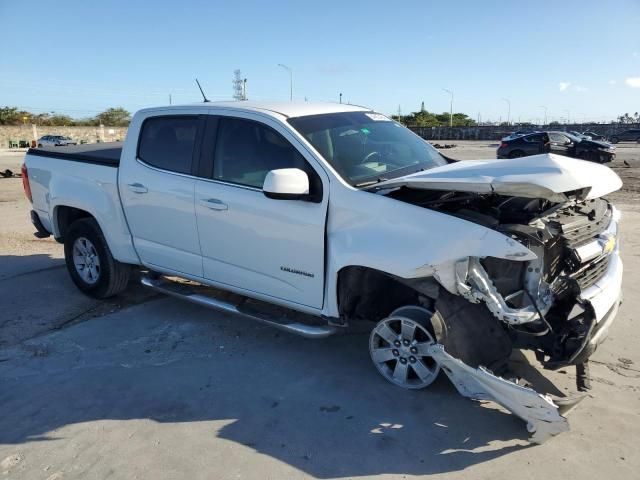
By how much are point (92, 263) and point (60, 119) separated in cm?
7717

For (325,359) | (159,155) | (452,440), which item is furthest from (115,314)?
(452,440)

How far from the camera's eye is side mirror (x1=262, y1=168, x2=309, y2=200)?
3627mm

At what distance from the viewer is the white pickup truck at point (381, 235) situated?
3.25 m

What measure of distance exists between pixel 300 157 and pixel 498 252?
5.20 ft

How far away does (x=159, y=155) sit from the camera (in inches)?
193

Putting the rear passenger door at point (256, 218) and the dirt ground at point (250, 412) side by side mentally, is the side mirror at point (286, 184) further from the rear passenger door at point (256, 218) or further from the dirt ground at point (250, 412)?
the dirt ground at point (250, 412)

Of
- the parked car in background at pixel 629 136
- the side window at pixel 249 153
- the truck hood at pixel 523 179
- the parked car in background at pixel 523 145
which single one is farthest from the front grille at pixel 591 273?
the parked car in background at pixel 629 136

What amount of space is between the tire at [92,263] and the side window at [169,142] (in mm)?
1106

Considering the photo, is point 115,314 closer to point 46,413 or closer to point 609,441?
point 46,413

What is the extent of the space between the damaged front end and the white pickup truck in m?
0.01

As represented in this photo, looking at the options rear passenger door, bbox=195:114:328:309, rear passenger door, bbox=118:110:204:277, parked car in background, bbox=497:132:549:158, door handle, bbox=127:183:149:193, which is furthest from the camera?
parked car in background, bbox=497:132:549:158

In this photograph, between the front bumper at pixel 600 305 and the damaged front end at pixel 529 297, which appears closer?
the damaged front end at pixel 529 297

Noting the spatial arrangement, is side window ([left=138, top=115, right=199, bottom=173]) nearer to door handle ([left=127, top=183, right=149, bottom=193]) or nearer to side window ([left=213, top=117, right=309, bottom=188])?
door handle ([left=127, top=183, right=149, bottom=193])

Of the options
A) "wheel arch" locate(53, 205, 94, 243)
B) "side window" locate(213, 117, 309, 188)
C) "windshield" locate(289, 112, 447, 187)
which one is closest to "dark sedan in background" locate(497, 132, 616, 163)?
"windshield" locate(289, 112, 447, 187)
